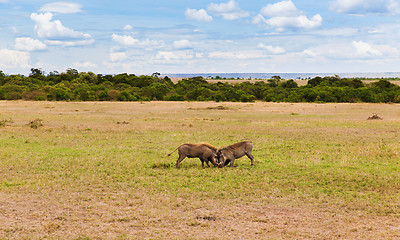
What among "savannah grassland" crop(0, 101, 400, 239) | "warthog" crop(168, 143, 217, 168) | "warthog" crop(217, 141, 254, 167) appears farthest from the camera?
"warthog" crop(217, 141, 254, 167)

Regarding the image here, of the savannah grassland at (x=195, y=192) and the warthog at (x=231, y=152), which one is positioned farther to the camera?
the warthog at (x=231, y=152)

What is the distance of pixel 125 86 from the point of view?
3425 inches

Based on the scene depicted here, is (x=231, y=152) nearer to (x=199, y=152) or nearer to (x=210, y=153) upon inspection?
(x=210, y=153)

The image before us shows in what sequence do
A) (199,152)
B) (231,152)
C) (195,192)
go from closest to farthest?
(195,192), (199,152), (231,152)

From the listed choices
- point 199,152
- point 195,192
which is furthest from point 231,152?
point 195,192

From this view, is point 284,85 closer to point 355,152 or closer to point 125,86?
point 125,86

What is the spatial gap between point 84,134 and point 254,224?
16.8m

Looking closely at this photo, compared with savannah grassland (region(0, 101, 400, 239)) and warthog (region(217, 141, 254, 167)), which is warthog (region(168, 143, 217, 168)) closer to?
warthog (region(217, 141, 254, 167))

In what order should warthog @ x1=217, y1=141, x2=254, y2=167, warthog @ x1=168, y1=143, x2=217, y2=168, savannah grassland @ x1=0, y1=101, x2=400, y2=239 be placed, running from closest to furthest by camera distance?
savannah grassland @ x1=0, y1=101, x2=400, y2=239, warthog @ x1=168, y1=143, x2=217, y2=168, warthog @ x1=217, y1=141, x2=254, y2=167

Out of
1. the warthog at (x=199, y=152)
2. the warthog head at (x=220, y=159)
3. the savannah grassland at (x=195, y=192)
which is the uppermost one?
the warthog at (x=199, y=152)

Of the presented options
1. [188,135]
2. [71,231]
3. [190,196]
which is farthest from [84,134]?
[71,231]

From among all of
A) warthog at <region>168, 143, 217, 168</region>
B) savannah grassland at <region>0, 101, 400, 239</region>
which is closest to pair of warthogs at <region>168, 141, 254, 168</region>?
warthog at <region>168, 143, 217, 168</region>

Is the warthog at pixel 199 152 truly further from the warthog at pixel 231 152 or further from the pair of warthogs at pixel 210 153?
the warthog at pixel 231 152

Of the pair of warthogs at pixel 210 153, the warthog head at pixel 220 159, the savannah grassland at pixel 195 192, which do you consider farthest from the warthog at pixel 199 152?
the savannah grassland at pixel 195 192
